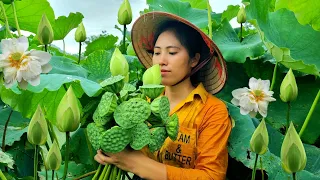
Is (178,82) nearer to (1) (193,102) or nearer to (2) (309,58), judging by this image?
(1) (193,102)

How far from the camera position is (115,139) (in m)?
0.91

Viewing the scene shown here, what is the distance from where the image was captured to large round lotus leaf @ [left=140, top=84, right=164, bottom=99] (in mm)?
881

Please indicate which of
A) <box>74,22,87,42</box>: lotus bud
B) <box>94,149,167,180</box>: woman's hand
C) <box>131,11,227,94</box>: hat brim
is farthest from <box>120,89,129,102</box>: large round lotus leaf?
<box>74,22,87,42</box>: lotus bud

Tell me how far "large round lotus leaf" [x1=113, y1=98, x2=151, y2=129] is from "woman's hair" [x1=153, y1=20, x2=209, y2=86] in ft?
1.25

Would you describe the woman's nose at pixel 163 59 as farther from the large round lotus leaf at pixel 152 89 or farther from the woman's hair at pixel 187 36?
the large round lotus leaf at pixel 152 89

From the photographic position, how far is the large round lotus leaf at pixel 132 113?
0.86 metres

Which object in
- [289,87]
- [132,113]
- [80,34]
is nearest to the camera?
[132,113]

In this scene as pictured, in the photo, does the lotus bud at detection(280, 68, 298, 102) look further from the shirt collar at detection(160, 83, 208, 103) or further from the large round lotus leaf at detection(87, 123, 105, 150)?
the large round lotus leaf at detection(87, 123, 105, 150)

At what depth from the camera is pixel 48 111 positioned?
4.64 ft

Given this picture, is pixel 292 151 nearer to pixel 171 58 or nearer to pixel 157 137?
pixel 157 137

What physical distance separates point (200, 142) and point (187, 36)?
10.2 inches

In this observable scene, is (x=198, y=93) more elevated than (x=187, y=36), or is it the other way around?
→ (x=187, y=36)

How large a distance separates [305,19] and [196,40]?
1.18 feet

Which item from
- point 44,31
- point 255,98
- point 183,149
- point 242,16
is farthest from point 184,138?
point 242,16
